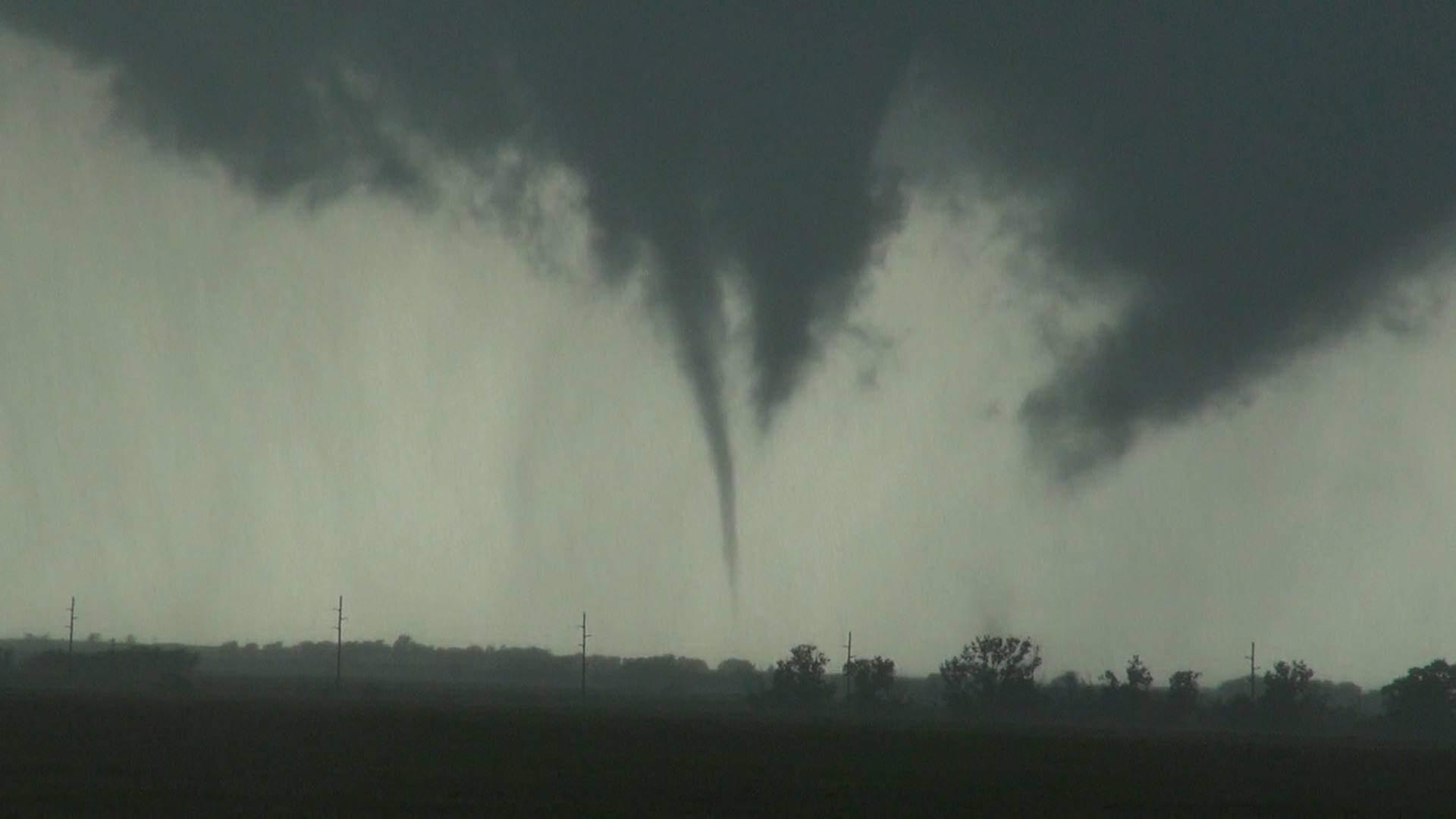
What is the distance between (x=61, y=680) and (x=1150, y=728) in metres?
120

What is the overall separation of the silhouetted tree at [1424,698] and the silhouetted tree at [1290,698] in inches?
277

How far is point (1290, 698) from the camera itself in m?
144

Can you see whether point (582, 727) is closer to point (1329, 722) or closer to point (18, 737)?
point (18, 737)

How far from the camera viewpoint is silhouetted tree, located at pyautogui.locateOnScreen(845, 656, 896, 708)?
15812cm

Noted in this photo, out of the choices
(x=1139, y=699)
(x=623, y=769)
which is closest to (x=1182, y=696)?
(x=1139, y=699)

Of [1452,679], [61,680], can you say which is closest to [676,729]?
[1452,679]

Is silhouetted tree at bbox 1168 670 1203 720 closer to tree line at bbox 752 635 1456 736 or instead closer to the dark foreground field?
tree line at bbox 752 635 1456 736

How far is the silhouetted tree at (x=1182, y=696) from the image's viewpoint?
142750 mm

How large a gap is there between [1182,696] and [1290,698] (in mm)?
10781

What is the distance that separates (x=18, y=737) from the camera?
52.5 meters

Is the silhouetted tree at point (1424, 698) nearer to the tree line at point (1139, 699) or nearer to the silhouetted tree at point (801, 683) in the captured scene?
the tree line at point (1139, 699)

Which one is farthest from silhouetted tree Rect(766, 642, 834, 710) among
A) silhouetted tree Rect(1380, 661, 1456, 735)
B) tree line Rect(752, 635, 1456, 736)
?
silhouetted tree Rect(1380, 661, 1456, 735)

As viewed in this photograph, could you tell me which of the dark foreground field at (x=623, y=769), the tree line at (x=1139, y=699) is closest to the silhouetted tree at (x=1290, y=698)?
the tree line at (x=1139, y=699)

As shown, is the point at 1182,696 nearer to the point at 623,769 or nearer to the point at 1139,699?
the point at 1139,699
